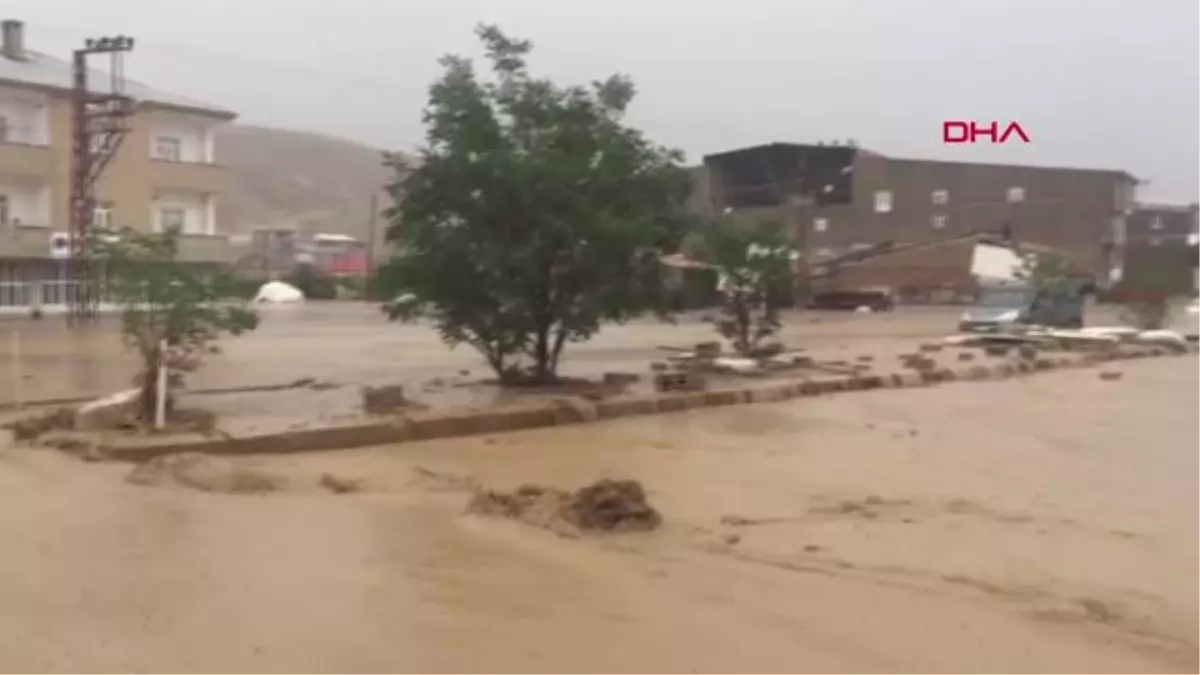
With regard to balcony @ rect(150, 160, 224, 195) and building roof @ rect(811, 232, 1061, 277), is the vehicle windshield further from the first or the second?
balcony @ rect(150, 160, 224, 195)

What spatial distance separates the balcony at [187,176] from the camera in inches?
1874

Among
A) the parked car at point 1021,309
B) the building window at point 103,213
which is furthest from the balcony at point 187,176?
the parked car at point 1021,309

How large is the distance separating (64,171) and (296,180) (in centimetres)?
9934

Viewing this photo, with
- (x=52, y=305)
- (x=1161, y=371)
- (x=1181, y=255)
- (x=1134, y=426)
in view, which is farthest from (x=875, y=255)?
(x=1134, y=426)

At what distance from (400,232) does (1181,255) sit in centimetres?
6041

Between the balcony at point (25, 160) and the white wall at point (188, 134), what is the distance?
431 centimetres

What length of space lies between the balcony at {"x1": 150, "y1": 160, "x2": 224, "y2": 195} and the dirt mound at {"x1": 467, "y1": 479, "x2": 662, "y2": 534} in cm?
4217

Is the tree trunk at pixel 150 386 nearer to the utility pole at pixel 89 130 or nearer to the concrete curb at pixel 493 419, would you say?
the concrete curb at pixel 493 419

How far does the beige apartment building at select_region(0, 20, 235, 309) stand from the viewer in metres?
43.6

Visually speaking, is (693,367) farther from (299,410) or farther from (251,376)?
(299,410)

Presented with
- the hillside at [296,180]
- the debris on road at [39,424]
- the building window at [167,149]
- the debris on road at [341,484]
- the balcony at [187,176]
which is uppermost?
the hillside at [296,180]

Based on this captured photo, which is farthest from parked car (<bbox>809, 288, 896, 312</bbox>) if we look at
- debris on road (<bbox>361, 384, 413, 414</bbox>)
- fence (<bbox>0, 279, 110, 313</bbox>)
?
debris on road (<bbox>361, 384, 413, 414</bbox>)

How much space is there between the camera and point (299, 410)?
45.3ft

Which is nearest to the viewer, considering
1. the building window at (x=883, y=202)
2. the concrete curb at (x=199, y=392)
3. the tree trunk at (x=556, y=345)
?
the concrete curb at (x=199, y=392)
